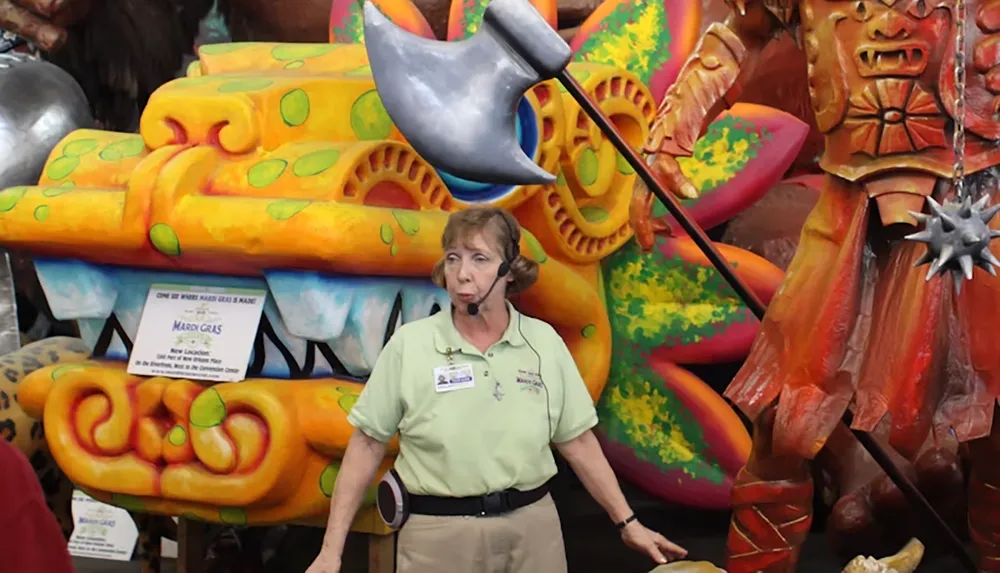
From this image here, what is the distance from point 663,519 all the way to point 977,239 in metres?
1.98

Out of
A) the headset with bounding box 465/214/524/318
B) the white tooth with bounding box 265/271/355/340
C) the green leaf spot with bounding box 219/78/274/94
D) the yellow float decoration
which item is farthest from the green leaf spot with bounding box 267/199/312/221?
the headset with bounding box 465/214/524/318

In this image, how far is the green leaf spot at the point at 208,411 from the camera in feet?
8.23

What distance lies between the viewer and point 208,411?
2.51 meters

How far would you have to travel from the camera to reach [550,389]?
2084mm

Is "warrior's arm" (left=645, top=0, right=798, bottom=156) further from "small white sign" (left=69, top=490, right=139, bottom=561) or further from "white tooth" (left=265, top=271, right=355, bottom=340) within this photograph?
"small white sign" (left=69, top=490, right=139, bottom=561)

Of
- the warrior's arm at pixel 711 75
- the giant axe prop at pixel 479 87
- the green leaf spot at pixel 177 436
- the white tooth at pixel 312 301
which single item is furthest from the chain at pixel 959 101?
the green leaf spot at pixel 177 436

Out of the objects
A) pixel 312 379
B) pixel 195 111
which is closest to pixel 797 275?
pixel 312 379

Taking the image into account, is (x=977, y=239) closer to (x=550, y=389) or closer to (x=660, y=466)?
(x=550, y=389)

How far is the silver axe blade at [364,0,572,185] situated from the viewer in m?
2.28

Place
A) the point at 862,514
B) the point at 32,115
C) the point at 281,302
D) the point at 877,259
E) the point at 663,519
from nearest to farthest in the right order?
the point at 877,259 < the point at 281,302 < the point at 862,514 < the point at 32,115 < the point at 663,519

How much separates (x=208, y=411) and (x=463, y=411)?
0.72 meters

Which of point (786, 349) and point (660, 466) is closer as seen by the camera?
point (786, 349)

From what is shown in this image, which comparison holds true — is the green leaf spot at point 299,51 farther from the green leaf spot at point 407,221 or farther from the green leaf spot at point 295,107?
the green leaf spot at point 407,221

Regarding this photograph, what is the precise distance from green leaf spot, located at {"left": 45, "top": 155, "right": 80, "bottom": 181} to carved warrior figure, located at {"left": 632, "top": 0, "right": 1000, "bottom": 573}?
123 centimetres
